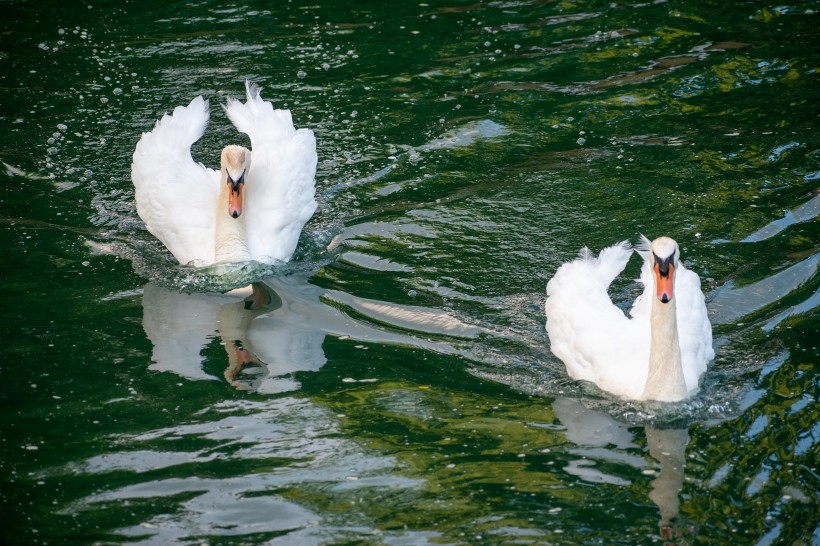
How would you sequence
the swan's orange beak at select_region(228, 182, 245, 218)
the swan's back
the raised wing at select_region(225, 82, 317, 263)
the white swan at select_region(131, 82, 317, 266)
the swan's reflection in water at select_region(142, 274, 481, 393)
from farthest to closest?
the raised wing at select_region(225, 82, 317, 263)
the white swan at select_region(131, 82, 317, 266)
the swan's orange beak at select_region(228, 182, 245, 218)
the swan's reflection in water at select_region(142, 274, 481, 393)
the swan's back

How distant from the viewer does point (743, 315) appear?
804 cm

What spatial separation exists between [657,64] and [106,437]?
7.93 m

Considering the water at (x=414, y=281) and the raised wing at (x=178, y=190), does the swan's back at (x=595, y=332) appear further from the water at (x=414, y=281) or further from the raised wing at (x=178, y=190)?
the raised wing at (x=178, y=190)

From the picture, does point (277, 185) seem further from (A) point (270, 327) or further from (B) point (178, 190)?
Answer: (A) point (270, 327)

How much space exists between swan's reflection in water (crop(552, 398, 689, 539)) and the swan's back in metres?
0.27

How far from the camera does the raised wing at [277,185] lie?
8.92 metres

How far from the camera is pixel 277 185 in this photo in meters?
9.07

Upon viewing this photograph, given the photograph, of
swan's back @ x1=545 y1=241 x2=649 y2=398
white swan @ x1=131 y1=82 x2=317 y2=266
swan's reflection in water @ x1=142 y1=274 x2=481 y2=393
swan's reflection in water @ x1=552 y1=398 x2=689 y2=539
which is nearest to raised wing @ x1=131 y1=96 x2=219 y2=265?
white swan @ x1=131 y1=82 x2=317 y2=266

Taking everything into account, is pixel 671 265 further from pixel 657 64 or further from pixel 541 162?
pixel 657 64

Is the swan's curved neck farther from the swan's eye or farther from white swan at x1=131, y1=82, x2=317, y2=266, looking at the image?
white swan at x1=131, y1=82, x2=317, y2=266

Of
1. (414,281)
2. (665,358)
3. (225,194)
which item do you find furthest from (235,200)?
(665,358)

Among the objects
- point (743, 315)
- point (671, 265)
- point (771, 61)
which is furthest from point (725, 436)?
point (771, 61)

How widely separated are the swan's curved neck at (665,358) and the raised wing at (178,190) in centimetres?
380

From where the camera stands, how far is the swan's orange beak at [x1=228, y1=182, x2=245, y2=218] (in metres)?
8.63
